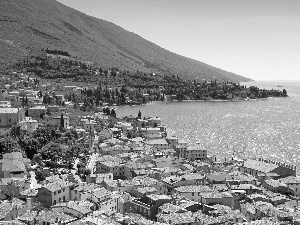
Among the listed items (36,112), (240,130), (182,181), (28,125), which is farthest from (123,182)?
(240,130)

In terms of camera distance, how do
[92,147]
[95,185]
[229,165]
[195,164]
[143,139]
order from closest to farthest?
[95,185]
[195,164]
[229,165]
[92,147]
[143,139]

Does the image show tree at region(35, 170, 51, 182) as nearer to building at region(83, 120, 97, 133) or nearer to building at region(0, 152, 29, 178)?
building at region(0, 152, 29, 178)

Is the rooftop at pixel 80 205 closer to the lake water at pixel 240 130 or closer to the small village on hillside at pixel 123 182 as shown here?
the small village on hillside at pixel 123 182

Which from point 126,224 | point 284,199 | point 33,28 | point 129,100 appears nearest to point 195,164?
point 284,199

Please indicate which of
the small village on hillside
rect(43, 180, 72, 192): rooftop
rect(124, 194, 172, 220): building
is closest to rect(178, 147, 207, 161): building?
the small village on hillside

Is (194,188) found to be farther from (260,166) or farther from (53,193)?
(260,166)

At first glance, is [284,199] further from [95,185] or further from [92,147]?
[92,147]
